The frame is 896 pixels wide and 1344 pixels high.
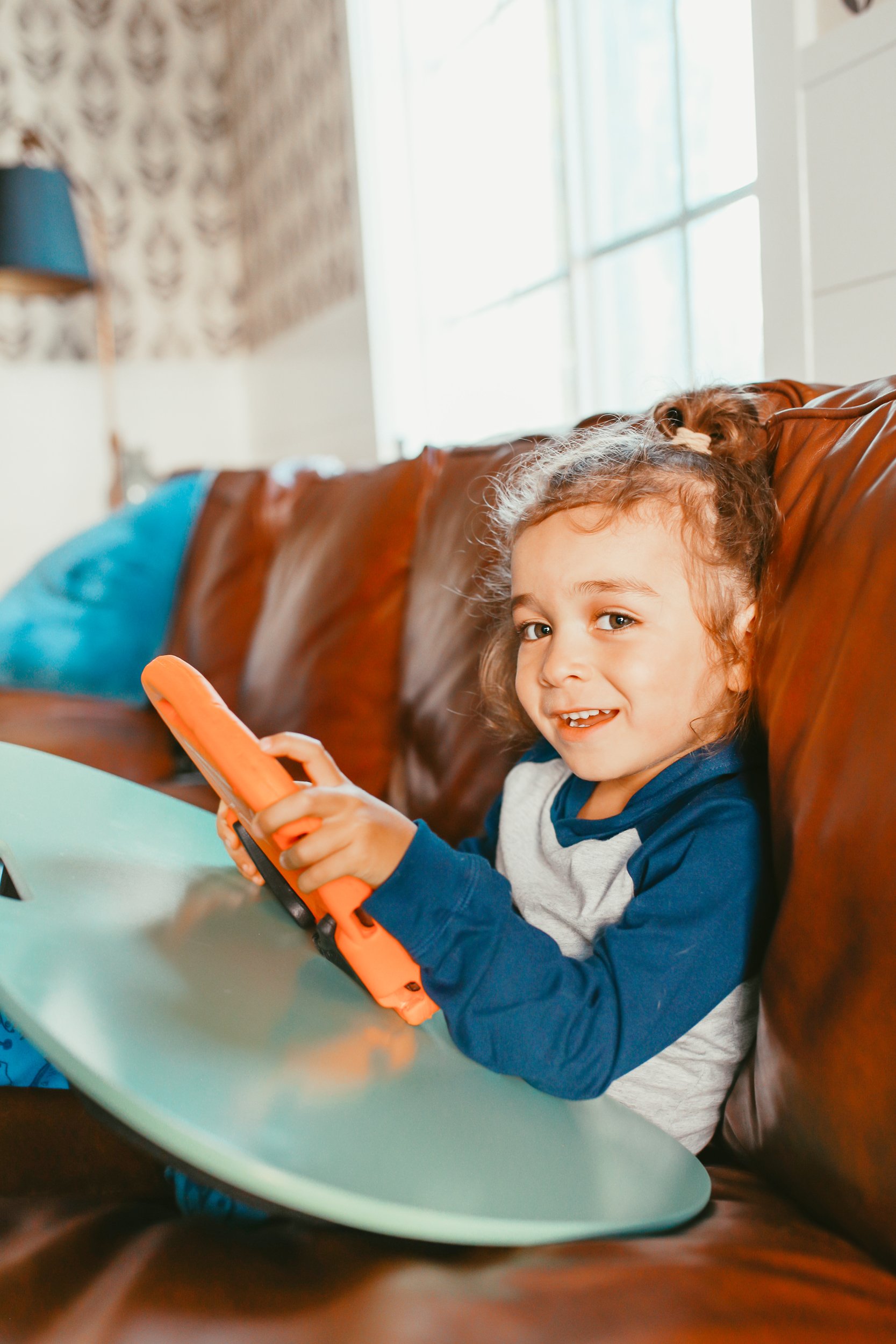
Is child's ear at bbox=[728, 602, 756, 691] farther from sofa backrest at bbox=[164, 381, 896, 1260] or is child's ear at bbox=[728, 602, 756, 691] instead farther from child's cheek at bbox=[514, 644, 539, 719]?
child's cheek at bbox=[514, 644, 539, 719]

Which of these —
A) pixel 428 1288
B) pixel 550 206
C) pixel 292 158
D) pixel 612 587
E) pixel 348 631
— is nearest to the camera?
pixel 428 1288

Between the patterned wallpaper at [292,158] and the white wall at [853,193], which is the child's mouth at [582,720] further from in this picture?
the patterned wallpaper at [292,158]

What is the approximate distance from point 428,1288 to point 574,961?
0.89 feet

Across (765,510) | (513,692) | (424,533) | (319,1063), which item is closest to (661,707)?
(765,510)

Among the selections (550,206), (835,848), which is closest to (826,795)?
(835,848)

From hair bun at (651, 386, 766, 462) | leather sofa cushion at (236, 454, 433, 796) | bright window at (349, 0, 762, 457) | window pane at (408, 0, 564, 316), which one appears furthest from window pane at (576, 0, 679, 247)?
hair bun at (651, 386, 766, 462)

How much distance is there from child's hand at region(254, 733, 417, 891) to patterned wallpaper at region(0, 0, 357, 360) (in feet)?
9.41

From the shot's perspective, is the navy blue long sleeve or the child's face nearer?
the navy blue long sleeve

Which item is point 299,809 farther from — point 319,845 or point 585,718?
point 585,718

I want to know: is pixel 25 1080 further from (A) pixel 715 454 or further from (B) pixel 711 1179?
(A) pixel 715 454

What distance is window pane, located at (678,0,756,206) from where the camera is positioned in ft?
5.59

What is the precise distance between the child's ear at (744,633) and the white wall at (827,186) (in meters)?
0.61

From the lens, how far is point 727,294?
6.04 feet

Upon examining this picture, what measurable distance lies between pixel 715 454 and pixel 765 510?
83 millimetres
